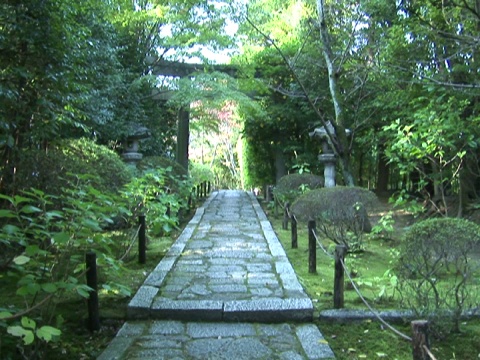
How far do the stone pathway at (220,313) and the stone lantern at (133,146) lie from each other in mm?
4817

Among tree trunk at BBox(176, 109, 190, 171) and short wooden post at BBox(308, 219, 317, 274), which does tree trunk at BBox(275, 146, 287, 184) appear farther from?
short wooden post at BBox(308, 219, 317, 274)

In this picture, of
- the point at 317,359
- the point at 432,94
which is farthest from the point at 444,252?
the point at 432,94

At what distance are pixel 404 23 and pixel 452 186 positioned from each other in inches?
197

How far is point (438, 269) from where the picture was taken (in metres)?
4.38

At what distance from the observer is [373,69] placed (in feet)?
28.3

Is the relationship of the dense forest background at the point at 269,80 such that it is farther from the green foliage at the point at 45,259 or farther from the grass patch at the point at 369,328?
the grass patch at the point at 369,328

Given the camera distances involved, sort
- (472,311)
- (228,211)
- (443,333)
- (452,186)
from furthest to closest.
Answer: (228,211) → (452,186) → (472,311) → (443,333)

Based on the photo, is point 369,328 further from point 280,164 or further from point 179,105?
point 280,164

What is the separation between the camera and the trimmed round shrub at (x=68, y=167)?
5391 mm

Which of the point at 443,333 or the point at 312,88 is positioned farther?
the point at 312,88

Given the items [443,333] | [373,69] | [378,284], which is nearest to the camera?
[443,333]

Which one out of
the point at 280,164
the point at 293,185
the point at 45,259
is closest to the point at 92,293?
the point at 45,259

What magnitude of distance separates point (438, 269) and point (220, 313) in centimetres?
226

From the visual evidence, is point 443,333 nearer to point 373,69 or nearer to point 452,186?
point 373,69
